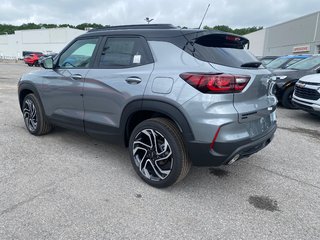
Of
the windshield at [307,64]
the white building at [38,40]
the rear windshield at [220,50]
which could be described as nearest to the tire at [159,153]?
the rear windshield at [220,50]

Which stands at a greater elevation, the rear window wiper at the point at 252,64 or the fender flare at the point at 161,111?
the rear window wiper at the point at 252,64

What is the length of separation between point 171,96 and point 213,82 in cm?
44

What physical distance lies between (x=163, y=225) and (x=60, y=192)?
1.25 m

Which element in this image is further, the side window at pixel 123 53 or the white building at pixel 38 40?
the white building at pixel 38 40

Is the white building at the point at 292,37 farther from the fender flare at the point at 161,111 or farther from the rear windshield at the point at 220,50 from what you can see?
the fender flare at the point at 161,111

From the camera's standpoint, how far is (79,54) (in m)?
3.92

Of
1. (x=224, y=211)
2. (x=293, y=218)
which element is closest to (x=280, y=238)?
(x=293, y=218)

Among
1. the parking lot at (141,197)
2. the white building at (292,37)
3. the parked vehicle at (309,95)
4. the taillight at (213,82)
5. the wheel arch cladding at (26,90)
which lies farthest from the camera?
the white building at (292,37)

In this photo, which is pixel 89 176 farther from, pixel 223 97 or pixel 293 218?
pixel 293 218

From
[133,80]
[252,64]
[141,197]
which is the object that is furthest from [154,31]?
[141,197]

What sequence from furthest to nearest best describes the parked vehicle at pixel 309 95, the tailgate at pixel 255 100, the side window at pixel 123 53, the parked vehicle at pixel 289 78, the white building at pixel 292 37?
1. the white building at pixel 292 37
2. the parked vehicle at pixel 289 78
3. the parked vehicle at pixel 309 95
4. the side window at pixel 123 53
5. the tailgate at pixel 255 100

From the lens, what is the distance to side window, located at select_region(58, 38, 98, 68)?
3.70 metres

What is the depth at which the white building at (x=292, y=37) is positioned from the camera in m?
29.7

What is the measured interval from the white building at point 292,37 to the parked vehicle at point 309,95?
26833 mm
